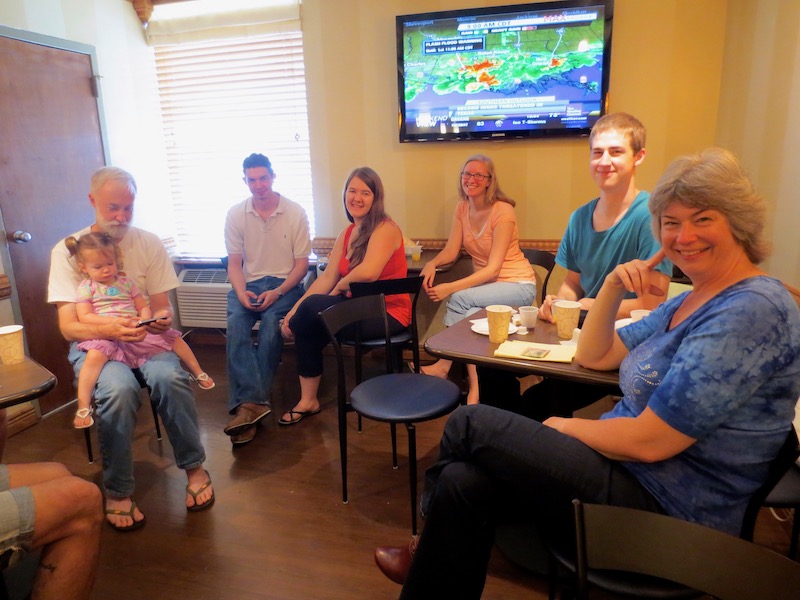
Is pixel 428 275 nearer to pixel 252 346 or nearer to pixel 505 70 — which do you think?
pixel 252 346

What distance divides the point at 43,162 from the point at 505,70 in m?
2.70

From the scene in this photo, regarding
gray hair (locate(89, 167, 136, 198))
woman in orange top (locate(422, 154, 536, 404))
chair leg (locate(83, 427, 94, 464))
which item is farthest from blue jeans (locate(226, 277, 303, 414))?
gray hair (locate(89, 167, 136, 198))

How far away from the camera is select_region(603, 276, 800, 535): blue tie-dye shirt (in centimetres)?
108

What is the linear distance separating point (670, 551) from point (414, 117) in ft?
10.3

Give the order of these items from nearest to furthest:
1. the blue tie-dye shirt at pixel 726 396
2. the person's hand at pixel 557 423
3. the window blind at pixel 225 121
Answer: the blue tie-dye shirt at pixel 726 396, the person's hand at pixel 557 423, the window blind at pixel 225 121

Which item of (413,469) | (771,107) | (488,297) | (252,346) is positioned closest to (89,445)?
(252,346)

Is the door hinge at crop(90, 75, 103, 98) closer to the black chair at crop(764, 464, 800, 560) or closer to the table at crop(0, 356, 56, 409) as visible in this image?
the table at crop(0, 356, 56, 409)

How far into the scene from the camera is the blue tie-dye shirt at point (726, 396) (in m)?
1.08

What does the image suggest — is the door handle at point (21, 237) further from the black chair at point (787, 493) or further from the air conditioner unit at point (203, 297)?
the black chair at point (787, 493)

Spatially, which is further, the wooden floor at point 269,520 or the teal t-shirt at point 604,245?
the teal t-shirt at point 604,245

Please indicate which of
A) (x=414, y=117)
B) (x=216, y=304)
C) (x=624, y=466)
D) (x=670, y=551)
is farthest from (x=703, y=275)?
(x=216, y=304)

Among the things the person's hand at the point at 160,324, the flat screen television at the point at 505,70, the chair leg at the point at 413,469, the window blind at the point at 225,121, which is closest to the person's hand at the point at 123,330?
the person's hand at the point at 160,324

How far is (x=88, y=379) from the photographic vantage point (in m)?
2.19

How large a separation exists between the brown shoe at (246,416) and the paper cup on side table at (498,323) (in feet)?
5.10
